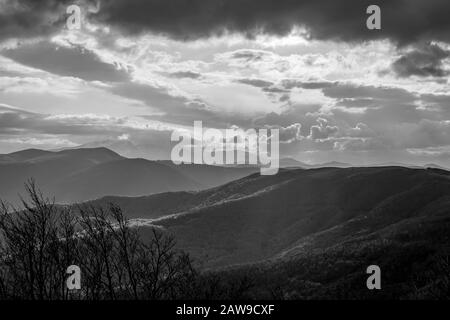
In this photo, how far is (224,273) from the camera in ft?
332

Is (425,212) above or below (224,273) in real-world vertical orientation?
above

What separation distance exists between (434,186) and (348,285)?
11053 cm

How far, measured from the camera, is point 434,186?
17162cm
